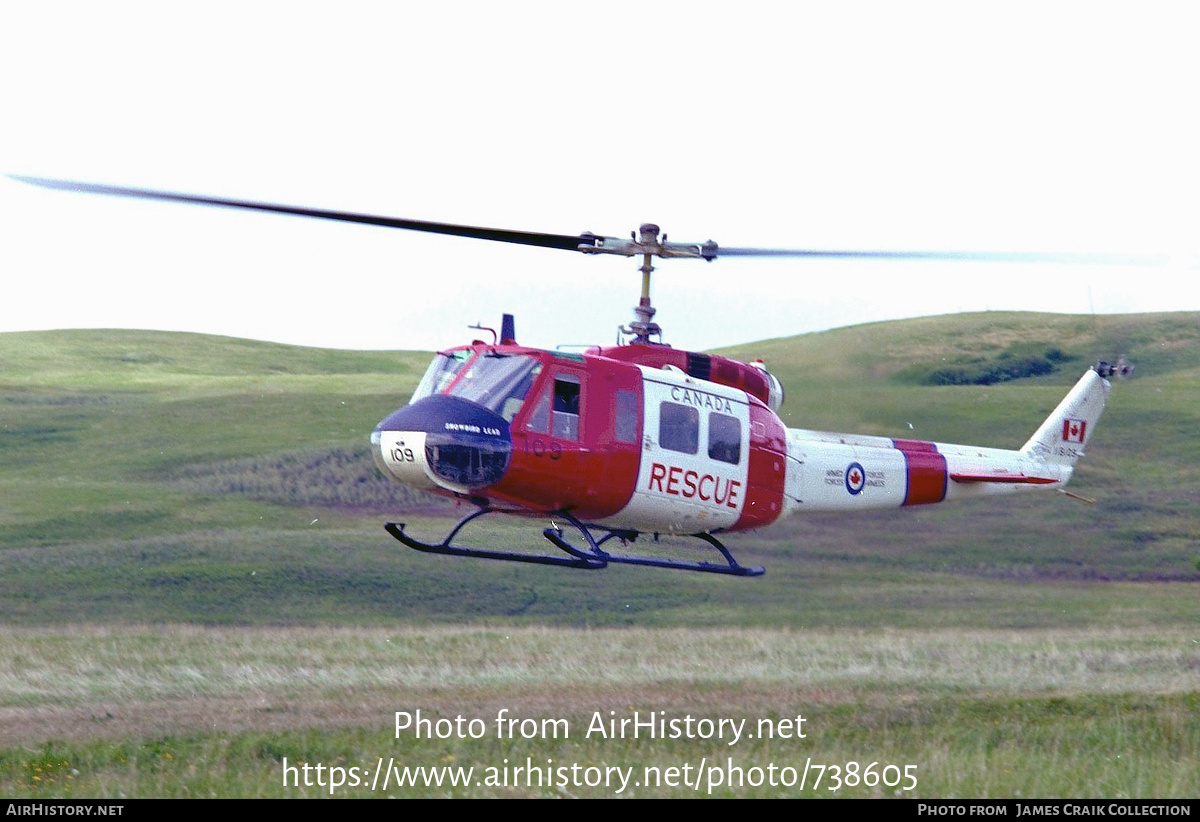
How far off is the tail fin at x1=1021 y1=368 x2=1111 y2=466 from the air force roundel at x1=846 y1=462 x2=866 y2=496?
319 cm

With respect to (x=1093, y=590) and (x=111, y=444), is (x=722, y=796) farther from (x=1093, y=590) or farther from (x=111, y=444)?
(x=111, y=444)

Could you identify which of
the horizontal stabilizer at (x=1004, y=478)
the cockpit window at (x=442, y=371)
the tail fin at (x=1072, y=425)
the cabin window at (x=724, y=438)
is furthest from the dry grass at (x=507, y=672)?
the cockpit window at (x=442, y=371)

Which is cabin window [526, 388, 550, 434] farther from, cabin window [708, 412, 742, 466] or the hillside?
the hillside

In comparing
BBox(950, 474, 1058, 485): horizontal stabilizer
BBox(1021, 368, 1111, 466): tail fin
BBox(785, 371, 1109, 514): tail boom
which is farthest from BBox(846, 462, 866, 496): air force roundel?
BBox(1021, 368, 1111, 466): tail fin

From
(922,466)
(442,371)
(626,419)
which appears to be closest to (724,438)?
(626,419)

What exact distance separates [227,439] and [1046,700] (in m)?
48.5

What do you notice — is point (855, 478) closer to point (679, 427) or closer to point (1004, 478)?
point (1004, 478)

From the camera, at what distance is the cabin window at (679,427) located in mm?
16922

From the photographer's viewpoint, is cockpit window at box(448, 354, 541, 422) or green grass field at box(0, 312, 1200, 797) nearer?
green grass field at box(0, 312, 1200, 797)

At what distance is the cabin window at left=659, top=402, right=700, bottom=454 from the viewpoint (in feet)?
55.5

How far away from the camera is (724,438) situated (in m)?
17.6

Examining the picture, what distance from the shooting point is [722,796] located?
12266 millimetres

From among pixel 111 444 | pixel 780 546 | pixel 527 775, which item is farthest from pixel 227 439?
pixel 527 775

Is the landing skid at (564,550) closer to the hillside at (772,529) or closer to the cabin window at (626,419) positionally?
the cabin window at (626,419)
